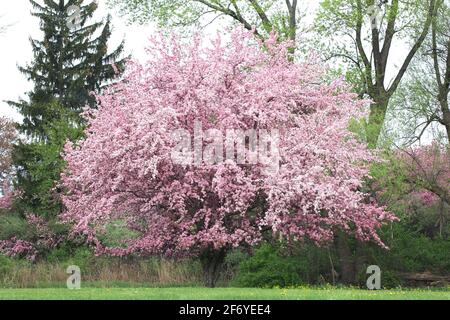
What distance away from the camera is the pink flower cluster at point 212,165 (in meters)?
16.6

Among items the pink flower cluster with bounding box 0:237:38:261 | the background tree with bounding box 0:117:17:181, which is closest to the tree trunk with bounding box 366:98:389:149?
the pink flower cluster with bounding box 0:237:38:261

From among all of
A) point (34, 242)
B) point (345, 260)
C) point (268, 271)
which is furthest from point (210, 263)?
point (34, 242)

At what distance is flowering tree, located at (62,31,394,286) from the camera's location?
54.6 ft

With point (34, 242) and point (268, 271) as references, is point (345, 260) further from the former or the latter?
point (34, 242)

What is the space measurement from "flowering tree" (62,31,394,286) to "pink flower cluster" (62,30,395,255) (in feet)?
0.10

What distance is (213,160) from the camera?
664 inches

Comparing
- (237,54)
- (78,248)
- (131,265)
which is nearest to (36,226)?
(78,248)

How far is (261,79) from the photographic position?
58.5ft

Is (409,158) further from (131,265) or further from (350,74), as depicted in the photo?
(131,265)

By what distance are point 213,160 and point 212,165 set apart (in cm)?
24

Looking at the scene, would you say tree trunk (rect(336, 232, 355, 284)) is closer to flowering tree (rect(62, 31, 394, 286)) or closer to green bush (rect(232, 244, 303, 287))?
green bush (rect(232, 244, 303, 287))

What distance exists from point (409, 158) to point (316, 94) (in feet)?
18.5

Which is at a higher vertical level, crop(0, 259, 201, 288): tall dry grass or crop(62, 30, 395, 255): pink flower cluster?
crop(62, 30, 395, 255): pink flower cluster

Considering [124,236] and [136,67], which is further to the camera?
[124,236]
